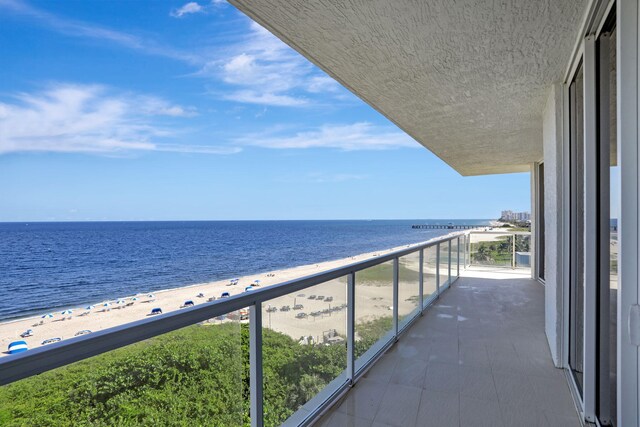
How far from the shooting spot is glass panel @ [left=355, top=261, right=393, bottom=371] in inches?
110

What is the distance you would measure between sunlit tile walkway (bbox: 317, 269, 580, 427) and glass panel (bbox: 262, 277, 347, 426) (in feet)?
0.68

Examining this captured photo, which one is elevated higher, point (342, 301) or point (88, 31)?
point (88, 31)

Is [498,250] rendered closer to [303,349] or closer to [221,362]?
[303,349]

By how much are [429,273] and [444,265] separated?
128 cm

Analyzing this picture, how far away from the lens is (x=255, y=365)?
66.6 inches

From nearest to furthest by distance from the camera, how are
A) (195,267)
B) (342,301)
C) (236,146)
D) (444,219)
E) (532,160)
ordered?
1. (342,301)
2. (532,160)
3. (195,267)
4. (236,146)
5. (444,219)

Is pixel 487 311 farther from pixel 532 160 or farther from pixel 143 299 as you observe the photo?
pixel 143 299

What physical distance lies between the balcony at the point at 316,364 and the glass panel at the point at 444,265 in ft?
3.71

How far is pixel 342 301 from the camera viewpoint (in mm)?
2529

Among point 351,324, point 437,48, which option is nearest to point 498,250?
point 351,324

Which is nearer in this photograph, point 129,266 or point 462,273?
point 462,273

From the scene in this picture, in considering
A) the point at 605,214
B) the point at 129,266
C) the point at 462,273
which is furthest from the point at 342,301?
the point at 129,266

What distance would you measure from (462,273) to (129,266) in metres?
35.3

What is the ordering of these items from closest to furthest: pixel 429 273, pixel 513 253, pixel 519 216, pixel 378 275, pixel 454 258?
pixel 378 275, pixel 429 273, pixel 454 258, pixel 513 253, pixel 519 216
